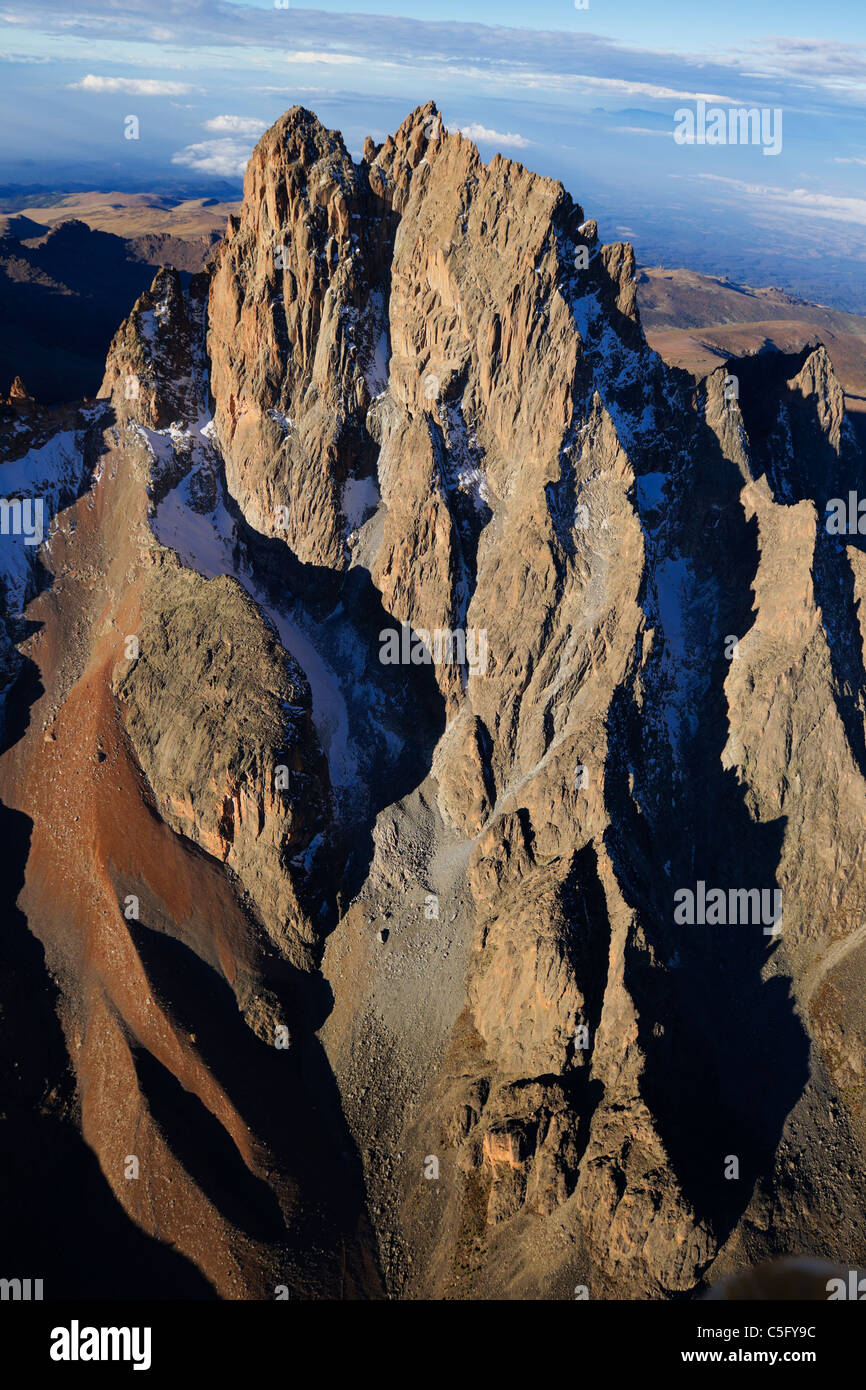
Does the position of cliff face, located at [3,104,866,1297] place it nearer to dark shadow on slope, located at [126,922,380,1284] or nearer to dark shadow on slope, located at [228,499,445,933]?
dark shadow on slope, located at [126,922,380,1284]

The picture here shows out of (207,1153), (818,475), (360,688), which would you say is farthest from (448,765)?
(818,475)

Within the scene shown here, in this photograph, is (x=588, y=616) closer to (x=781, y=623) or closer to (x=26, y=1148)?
(x=781, y=623)

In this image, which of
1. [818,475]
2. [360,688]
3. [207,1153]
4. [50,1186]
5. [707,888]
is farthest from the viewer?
[818,475]

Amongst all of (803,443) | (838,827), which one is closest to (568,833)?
(838,827)

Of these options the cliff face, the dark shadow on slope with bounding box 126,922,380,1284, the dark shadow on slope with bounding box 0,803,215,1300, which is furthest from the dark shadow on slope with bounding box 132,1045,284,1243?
the dark shadow on slope with bounding box 0,803,215,1300

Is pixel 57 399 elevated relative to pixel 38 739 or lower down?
elevated

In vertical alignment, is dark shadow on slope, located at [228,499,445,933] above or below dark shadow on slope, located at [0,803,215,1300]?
above

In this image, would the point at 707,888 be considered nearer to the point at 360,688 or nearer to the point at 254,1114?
the point at 360,688

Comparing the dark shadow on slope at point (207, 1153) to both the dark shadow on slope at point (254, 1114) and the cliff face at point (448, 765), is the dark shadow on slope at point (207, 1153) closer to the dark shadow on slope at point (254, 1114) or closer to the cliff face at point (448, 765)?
the dark shadow on slope at point (254, 1114)
